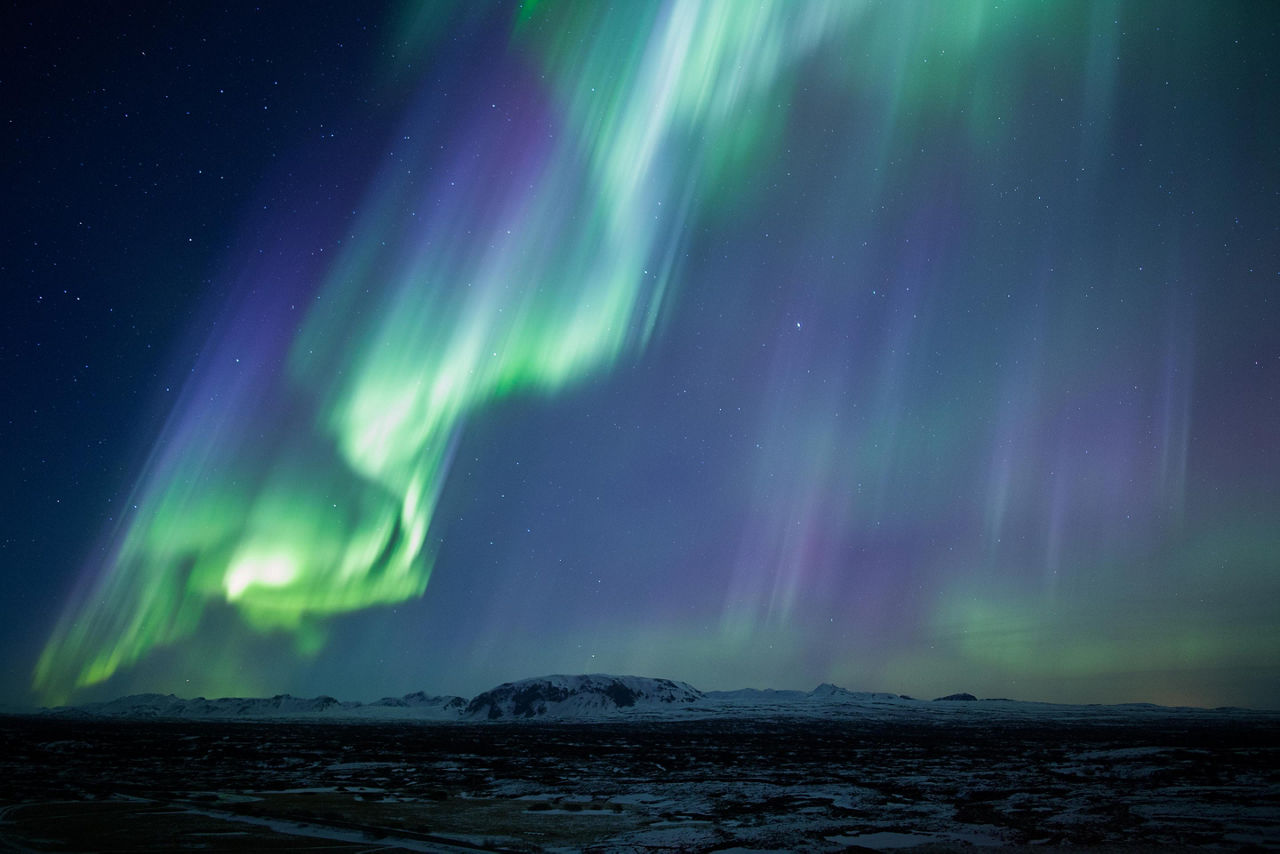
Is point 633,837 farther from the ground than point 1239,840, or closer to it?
closer to it

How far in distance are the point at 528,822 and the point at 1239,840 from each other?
1629 centimetres

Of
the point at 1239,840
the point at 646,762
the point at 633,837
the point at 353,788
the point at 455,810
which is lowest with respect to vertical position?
the point at 646,762

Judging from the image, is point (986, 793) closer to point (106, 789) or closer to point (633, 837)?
point (633, 837)

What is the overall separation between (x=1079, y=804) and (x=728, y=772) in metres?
16.4

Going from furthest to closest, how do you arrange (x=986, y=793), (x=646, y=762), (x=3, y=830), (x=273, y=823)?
1. (x=646, y=762)
2. (x=986, y=793)
3. (x=273, y=823)
4. (x=3, y=830)

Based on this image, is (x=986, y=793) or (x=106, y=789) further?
(x=106, y=789)

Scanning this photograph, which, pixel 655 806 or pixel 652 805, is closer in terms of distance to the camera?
pixel 655 806

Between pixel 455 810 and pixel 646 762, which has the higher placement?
pixel 455 810

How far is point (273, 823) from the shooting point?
1747cm

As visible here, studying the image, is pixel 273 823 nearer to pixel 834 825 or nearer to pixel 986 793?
pixel 834 825

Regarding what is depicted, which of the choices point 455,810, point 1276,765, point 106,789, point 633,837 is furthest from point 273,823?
point 1276,765

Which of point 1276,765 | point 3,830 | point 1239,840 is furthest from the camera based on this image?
point 1276,765

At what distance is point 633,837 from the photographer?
16234mm

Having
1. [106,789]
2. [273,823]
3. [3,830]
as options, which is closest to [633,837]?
[273,823]
